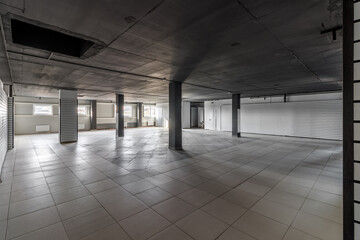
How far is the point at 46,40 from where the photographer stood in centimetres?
401

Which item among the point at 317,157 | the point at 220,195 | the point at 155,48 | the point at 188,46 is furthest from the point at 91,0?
the point at 317,157

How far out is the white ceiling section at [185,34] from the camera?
250 centimetres

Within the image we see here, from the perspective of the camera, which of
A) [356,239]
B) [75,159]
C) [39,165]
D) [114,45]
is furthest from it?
[75,159]

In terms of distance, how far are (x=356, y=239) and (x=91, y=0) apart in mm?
3799

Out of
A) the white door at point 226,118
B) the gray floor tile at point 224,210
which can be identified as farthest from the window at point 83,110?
the gray floor tile at point 224,210

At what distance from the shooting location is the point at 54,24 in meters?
2.92

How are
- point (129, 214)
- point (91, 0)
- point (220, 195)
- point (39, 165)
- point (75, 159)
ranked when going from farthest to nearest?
point (75, 159), point (39, 165), point (220, 195), point (129, 214), point (91, 0)

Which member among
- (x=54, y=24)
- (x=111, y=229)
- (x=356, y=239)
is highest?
(x=54, y=24)

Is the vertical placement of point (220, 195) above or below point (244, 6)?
below

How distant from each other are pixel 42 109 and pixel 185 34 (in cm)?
1736

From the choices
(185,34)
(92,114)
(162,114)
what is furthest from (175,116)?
(162,114)

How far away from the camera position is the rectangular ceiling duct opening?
3.63 meters

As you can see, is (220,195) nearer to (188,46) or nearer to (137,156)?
(188,46)

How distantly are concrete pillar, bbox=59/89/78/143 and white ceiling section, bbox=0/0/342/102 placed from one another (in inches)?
159
